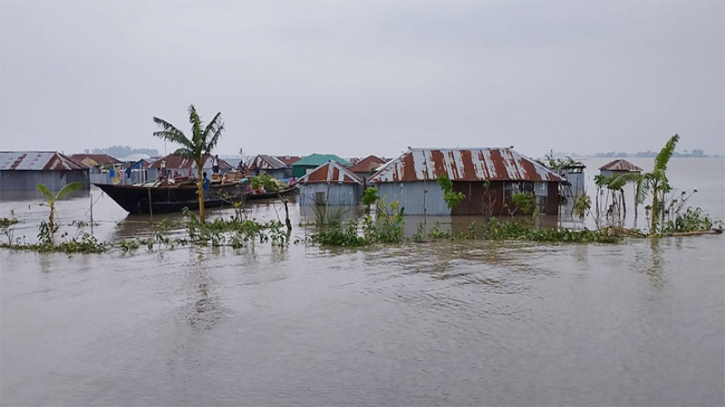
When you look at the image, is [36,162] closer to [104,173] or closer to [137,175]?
[137,175]

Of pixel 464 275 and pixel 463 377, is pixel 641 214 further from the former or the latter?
pixel 463 377

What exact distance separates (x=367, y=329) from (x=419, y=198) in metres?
16.1

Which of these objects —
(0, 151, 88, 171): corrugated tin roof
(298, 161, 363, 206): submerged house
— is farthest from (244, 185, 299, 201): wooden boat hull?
(0, 151, 88, 171): corrugated tin roof

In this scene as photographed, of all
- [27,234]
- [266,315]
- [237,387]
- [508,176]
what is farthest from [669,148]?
[27,234]

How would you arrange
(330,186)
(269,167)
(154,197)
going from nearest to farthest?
(154,197) < (330,186) < (269,167)

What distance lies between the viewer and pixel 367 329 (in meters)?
9.16

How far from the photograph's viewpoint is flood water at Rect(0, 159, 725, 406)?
22.9 ft

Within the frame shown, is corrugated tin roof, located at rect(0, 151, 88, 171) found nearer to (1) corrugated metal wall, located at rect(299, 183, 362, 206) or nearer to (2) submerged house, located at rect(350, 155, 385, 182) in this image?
(2) submerged house, located at rect(350, 155, 385, 182)

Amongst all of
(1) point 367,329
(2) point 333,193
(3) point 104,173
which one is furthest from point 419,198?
(3) point 104,173

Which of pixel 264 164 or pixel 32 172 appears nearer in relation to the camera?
pixel 32 172

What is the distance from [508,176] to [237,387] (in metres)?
19.2

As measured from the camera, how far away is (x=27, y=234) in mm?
20812

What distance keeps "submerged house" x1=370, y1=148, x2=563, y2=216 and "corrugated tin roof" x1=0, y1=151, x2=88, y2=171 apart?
97.3 feet

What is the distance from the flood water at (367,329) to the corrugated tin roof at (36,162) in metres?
32.1
